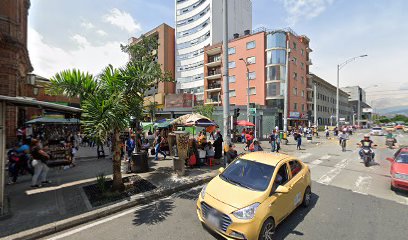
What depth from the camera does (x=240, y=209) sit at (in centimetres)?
372

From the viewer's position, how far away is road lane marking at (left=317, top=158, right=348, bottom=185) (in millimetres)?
7973

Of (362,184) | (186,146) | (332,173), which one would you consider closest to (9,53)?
(186,146)

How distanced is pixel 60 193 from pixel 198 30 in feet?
161

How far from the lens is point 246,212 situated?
3.69 metres

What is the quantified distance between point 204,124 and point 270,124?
68.1ft

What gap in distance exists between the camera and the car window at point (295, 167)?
16.6ft

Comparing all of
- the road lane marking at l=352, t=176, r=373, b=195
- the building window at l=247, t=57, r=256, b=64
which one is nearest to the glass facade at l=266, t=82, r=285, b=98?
the building window at l=247, t=57, r=256, b=64

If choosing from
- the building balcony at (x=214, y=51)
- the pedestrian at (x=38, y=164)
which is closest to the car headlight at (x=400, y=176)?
the pedestrian at (x=38, y=164)

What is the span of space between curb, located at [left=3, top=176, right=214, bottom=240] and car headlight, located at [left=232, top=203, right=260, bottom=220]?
338 centimetres

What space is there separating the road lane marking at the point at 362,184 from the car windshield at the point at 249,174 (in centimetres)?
467

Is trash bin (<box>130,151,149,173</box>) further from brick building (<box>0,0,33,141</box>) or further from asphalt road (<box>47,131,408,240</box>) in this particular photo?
brick building (<box>0,0,33,141</box>)

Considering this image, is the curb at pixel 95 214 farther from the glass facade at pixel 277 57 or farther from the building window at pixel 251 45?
the building window at pixel 251 45

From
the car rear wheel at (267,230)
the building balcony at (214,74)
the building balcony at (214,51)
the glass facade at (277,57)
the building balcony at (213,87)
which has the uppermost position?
the building balcony at (214,51)

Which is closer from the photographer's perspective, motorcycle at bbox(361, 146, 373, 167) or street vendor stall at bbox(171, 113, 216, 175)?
street vendor stall at bbox(171, 113, 216, 175)
